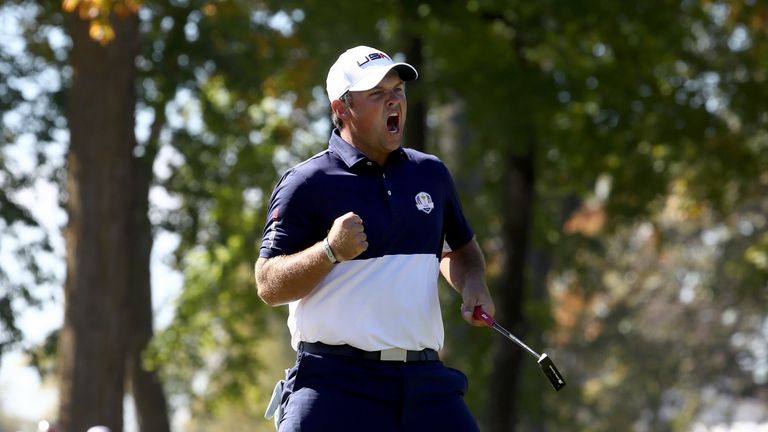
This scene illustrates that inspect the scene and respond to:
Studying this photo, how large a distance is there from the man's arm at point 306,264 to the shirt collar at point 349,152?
33 centimetres

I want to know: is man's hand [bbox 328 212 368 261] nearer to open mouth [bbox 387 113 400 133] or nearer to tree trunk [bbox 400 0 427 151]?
open mouth [bbox 387 113 400 133]

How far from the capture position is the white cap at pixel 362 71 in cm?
583

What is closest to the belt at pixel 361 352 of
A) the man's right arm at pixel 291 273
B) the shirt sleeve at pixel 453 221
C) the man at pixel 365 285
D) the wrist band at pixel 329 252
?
the man at pixel 365 285

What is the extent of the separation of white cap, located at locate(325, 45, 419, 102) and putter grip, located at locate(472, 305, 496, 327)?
34.1 inches

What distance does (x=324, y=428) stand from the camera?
5648 mm

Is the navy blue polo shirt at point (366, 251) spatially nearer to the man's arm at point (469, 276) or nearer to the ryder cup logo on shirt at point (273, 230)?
the ryder cup logo on shirt at point (273, 230)

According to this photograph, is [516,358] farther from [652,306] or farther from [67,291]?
[652,306]

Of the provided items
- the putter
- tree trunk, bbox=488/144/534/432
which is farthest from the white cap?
tree trunk, bbox=488/144/534/432

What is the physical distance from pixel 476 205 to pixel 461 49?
24.4 feet

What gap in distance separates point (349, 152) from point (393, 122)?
19 cm

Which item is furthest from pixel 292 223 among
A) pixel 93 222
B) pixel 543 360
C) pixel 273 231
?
pixel 93 222

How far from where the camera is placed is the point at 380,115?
19.3 feet

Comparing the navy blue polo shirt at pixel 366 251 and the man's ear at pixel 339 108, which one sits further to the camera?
the man's ear at pixel 339 108

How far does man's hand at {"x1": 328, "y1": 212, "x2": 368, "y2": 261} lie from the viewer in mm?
5340
